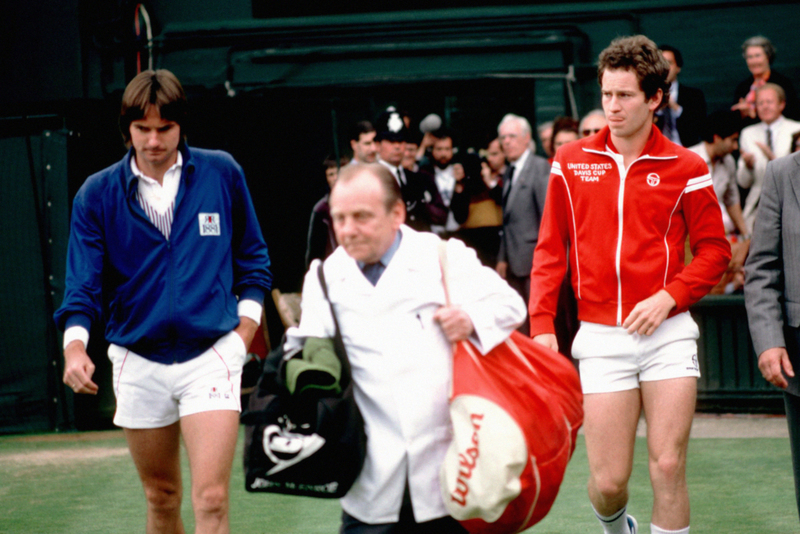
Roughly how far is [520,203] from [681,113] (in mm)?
2158

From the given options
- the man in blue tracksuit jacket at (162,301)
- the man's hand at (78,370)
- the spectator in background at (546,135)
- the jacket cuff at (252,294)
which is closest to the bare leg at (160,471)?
the man in blue tracksuit jacket at (162,301)

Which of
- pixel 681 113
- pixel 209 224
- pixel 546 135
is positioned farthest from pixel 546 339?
pixel 681 113

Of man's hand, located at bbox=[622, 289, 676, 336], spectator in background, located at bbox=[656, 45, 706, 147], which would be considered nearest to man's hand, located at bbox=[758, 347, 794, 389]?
man's hand, located at bbox=[622, 289, 676, 336]

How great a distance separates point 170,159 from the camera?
167 inches

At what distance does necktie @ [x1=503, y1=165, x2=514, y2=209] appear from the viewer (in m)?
9.02

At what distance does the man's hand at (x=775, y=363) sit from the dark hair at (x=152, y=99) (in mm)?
2544

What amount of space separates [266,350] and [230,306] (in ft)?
19.7

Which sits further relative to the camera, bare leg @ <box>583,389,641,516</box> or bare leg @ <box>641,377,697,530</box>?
bare leg @ <box>583,389,641,516</box>

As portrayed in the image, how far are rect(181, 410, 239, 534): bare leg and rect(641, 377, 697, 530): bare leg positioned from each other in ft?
5.47

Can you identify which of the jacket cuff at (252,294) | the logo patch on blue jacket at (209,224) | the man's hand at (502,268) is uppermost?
the logo patch on blue jacket at (209,224)

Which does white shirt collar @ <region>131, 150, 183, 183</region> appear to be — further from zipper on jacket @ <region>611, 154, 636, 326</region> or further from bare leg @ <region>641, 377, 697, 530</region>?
bare leg @ <region>641, 377, 697, 530</region>

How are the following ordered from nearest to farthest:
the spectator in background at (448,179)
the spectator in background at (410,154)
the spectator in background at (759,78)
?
the spectator in background at (448,179) < the spectator in background at (410,154) < the spectator in background at (759,78)

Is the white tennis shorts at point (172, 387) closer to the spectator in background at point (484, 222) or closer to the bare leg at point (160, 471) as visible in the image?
the bare leg at point (160, 471)

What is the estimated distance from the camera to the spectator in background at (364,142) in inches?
374
